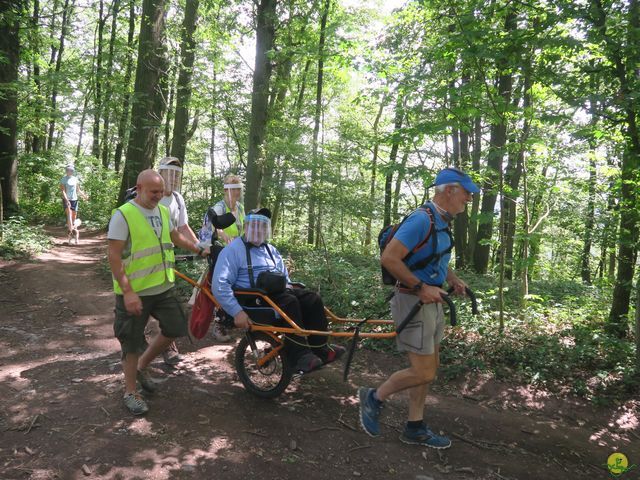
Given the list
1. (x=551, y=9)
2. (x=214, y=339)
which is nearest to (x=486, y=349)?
(x=214, y=339)

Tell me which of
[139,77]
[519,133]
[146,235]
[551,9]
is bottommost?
[146,235]

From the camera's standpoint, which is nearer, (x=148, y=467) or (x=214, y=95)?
(x=148, y=467)

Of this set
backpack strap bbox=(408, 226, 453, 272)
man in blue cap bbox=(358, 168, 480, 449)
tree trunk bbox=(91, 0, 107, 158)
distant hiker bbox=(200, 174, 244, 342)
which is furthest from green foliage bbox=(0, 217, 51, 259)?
backpack strap bbox=(408, 226, 453, 272)

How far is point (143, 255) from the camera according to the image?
3.72 m

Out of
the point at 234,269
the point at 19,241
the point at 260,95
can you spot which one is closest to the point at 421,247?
the point at 234,269

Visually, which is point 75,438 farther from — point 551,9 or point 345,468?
point 551,9

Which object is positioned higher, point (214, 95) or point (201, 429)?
point (214, 95)

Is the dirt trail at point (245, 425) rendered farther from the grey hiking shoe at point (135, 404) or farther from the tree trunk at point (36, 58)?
the tree trunk at point (36, 58)

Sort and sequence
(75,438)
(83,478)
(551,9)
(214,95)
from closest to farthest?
(83,478) → (75,438) → (551,9) → (214,95)

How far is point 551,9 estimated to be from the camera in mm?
5176

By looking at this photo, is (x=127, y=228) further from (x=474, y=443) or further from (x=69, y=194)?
(x=69, y=194)

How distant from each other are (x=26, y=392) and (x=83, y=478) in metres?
1.70

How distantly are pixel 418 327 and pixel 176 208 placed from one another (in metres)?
3.02

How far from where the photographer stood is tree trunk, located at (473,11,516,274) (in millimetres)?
6012
